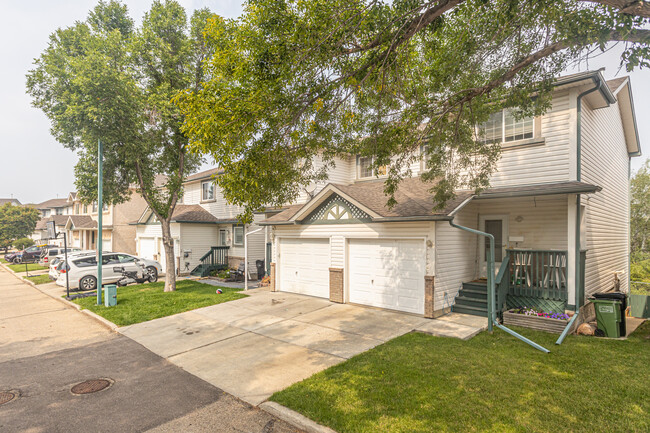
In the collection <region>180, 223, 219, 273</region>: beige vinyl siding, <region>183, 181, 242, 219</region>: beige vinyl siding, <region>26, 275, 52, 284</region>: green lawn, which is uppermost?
<region>183, 181, 242, 219</region>: beige vinyl siding

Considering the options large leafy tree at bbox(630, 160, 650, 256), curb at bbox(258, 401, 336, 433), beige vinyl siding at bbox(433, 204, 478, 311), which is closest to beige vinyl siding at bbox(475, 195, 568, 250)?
beige vinyl siding at bbox(433, 204, 478, 311)

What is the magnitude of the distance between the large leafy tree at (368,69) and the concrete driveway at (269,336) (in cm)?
344

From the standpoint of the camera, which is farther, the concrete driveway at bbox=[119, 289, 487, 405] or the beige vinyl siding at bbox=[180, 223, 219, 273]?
the beige vinyl siding at bbox=[180, 223, 219, 273]

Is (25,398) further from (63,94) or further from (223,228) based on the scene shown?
(223,228)

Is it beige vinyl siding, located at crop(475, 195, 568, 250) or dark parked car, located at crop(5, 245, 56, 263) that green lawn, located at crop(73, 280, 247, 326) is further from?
dark parked car, located at crop(5, 245, 56, 263)

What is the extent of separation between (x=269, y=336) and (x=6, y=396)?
5076 millimetres

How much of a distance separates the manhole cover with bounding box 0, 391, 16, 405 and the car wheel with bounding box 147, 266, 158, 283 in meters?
13.9

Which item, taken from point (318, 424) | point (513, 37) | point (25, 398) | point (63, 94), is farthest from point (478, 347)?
point (63, 94)

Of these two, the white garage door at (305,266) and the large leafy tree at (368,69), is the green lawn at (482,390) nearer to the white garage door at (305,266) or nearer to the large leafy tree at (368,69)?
the large leafy tree at (368,69)

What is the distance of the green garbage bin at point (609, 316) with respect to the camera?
8708 millimetres

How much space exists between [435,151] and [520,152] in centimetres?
304

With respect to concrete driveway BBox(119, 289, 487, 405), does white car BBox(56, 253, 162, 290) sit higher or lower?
higher

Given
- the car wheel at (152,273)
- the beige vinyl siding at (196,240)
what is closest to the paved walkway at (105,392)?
the car wheel at (152,273)

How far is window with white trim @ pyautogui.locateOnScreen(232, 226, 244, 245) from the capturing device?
21.3 m
